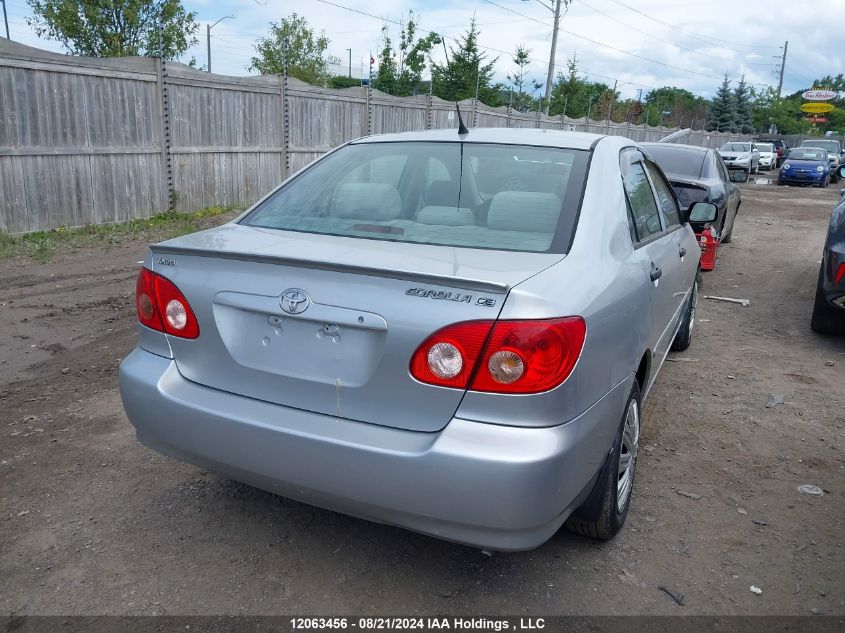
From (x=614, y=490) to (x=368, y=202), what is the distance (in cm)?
162

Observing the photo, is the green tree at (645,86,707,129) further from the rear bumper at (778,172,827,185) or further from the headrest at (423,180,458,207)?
the headrest at (423,180,458,207)

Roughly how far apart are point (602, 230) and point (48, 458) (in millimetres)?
2904

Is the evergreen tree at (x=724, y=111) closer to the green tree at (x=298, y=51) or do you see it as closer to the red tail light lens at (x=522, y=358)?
the green tree at (x=298, y=51)

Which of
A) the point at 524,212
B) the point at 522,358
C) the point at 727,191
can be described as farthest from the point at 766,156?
the point at 522,358

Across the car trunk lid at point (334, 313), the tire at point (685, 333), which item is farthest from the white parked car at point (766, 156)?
the car trunk lid at point (334, 313)

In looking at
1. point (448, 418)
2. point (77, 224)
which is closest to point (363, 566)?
point (448, 418)

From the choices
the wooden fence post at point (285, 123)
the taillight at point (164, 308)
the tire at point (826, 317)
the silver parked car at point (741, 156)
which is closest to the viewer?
the taillight at point (164, 308)

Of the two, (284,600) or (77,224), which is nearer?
(284,600)

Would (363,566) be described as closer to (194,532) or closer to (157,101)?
(194,532)

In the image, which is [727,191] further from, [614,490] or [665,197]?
[614,490]

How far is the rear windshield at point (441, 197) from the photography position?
9.27ft

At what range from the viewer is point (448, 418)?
2.23m

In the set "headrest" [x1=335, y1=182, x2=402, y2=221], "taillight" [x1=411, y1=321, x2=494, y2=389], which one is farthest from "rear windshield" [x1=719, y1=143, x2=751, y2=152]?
"taillight" [x1=411, y1=321, x2=494, y2=389]

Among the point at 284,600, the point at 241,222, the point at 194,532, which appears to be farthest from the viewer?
the point at 241,222
